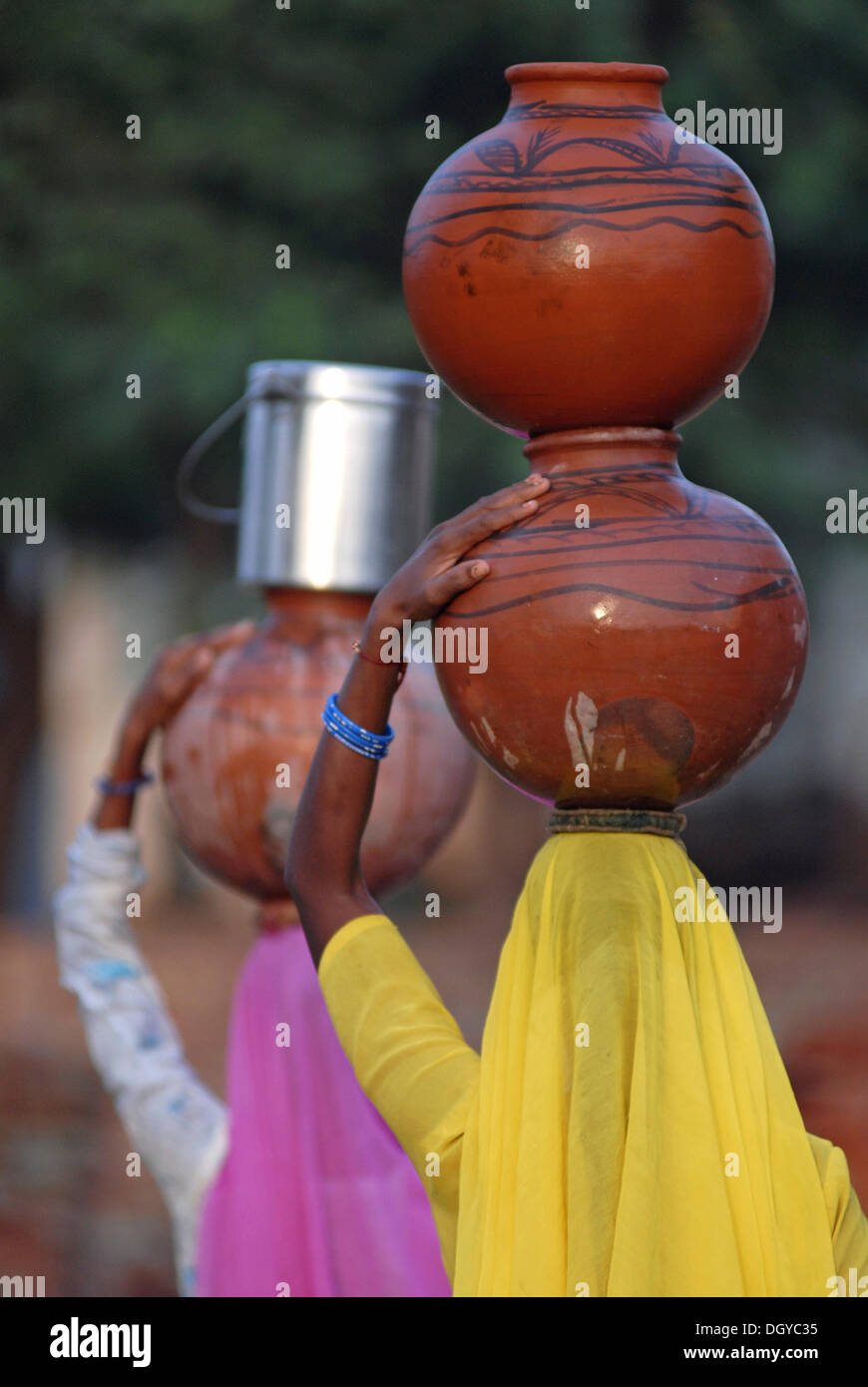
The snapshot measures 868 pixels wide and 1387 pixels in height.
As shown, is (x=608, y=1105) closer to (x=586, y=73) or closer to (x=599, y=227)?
(x=599, y=227)

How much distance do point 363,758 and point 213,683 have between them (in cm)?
142

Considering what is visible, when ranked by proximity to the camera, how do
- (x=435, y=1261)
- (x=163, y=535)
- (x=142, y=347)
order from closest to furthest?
(x=435, y=1261), (x=142, y=347), (x=163, y=535)

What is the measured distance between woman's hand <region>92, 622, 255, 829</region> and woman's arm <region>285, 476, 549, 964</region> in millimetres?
1443

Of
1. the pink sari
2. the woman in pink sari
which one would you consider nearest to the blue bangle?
the woman in pink sari

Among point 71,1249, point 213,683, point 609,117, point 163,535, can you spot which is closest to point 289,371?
point 213,683

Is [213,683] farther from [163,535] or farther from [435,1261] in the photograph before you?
[163,535]

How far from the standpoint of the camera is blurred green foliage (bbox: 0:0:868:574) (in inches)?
390

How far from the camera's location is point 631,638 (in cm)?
199

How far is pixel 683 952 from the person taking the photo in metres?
2.07

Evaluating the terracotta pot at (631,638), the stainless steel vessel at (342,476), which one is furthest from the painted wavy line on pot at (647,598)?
the stainless steel vessel at (342,476)

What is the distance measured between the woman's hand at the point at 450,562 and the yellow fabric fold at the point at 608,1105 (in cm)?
34

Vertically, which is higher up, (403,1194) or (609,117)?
(609,117)

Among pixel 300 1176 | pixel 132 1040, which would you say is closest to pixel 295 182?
pixel 132 1040

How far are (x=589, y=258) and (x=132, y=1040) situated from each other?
6.78 feet
